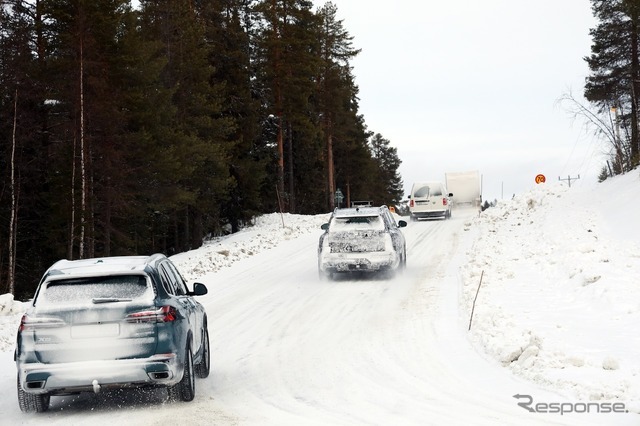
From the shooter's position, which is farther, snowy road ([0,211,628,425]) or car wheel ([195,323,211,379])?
car wheel ([195,323,211,379])

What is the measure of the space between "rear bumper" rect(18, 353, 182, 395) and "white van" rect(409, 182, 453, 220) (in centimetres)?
3393

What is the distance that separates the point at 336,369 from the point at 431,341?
2.43 metres

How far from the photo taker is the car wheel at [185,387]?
808cm

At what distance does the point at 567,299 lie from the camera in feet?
44.0

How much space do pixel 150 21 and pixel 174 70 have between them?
367cm

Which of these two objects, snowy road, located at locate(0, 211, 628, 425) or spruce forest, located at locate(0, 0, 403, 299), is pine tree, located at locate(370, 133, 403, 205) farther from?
snowy road, located at locate(0, 211, 628, 425)

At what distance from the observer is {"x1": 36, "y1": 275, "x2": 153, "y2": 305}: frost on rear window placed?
Result: 7668 mm

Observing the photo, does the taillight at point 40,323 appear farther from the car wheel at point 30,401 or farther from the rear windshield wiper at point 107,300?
the car wheel at point 30,401

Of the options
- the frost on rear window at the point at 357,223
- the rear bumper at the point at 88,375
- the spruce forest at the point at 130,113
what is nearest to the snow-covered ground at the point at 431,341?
the rear bumper at the point at 88,375

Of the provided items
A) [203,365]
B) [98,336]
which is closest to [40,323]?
[98,336]

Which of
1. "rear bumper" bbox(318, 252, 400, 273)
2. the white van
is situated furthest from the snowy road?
the white van

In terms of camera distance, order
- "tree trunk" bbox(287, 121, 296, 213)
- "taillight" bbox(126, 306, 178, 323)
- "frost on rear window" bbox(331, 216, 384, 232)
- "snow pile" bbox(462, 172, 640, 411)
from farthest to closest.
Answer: "tree trunk" bbox(287, 121, 296, 213), "frost on rear window" bbox(331, 216, 384, 232), "snow pile" bbox(462, 172, 640, 411), "taillight" bbox(126, 306, 178, 323)

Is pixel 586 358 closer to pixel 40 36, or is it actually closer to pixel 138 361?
pixel 138 361

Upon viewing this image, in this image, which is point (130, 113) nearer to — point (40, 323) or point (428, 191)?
point (428, 191)
